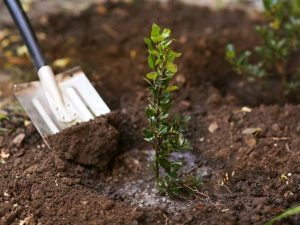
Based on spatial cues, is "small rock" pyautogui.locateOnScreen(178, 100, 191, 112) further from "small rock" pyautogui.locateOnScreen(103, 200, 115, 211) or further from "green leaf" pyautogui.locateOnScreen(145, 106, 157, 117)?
"small rock" pyautogui.locateOnScreen(103, 200, 115, 211)

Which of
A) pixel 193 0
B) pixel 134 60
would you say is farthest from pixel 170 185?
pixel 193 0

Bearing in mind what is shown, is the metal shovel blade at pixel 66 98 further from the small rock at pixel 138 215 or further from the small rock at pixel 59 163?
the small rock at pixel 138 215

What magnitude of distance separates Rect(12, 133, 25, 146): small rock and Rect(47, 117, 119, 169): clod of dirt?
0.50 feet

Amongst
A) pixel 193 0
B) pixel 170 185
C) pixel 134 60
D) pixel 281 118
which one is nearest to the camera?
pixel 170 185

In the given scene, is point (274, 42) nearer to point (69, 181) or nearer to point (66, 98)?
point (66, 98)

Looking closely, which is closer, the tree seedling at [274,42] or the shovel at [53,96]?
the shovel at [53,96]

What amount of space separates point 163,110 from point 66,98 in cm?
75

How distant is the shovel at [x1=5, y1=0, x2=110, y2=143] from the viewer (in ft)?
7.75

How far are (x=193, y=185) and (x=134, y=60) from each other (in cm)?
120

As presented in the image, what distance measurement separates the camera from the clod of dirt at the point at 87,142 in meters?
2.17

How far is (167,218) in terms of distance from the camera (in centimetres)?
183

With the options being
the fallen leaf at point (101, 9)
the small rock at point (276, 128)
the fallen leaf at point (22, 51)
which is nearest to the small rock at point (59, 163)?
the small rock at point (276, 128)

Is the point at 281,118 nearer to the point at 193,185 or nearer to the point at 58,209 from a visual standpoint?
the point at 193,185

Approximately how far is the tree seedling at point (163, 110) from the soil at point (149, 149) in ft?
0.27
